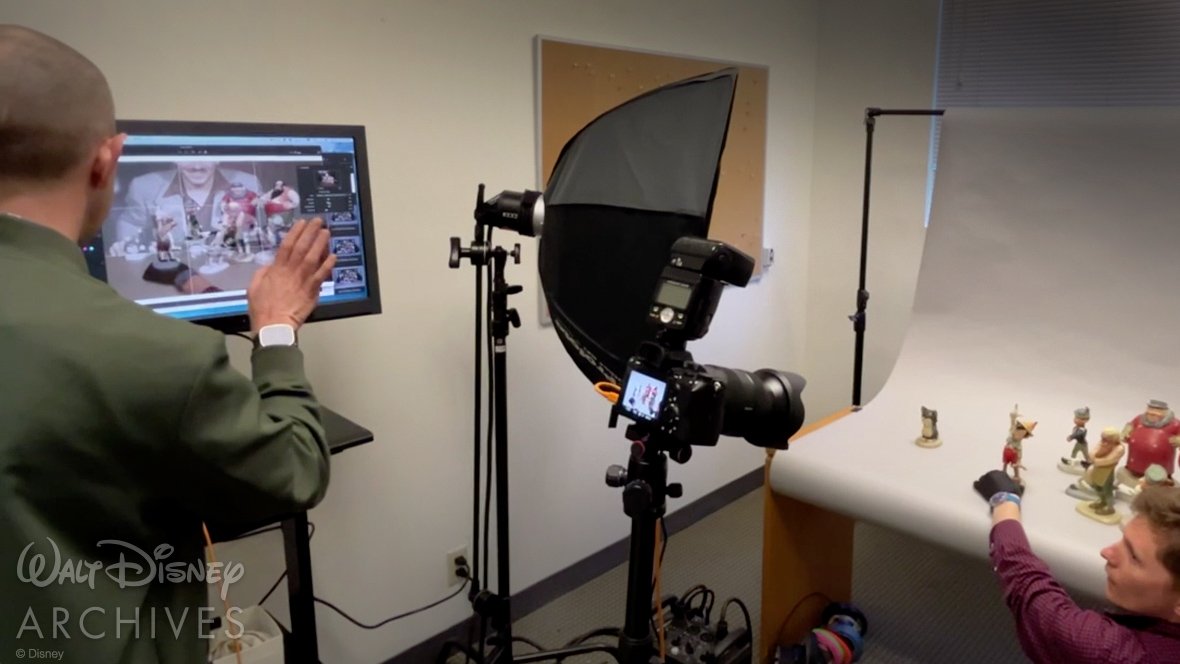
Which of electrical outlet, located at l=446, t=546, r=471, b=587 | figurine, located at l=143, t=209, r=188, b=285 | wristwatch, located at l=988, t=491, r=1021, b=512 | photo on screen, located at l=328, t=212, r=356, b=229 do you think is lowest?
electrical outlet, located at l=446, t=546, r=471, b=587

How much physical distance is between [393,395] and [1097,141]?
2.25 meters

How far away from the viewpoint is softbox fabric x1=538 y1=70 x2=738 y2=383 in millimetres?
1212

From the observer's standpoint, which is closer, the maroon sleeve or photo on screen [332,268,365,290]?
the maroon sleeve

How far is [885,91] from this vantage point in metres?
3.10

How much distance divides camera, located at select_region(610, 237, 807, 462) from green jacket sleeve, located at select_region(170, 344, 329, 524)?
42 cm

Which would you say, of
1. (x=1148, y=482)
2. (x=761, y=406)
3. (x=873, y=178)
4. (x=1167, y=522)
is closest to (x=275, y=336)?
(x=761, y=406)

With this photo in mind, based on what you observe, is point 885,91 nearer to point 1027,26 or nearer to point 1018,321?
point 1027,26

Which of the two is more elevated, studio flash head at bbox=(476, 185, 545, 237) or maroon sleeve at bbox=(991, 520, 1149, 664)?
studio flash head at bbox=(476, 185, 545, 237)

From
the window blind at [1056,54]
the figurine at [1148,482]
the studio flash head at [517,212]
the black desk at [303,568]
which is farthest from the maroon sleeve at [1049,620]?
the window blind at [1056,54]

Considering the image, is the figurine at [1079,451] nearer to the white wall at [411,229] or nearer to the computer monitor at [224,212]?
Result: the white wall at [411,229]

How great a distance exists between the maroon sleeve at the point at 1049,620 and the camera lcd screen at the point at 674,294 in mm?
943

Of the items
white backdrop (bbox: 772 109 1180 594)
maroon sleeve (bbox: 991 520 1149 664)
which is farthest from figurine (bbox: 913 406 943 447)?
maroon sleeve (bbox: 991 520 1149 664)

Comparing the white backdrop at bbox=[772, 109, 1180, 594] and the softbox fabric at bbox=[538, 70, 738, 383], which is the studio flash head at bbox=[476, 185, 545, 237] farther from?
the white backdrop at bbox=[772, 109, 1180, 594]

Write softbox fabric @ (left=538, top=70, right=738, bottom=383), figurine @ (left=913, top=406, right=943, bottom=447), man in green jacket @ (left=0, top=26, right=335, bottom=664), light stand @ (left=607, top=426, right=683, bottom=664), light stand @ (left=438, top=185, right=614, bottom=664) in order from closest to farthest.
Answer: man in green jacket @ (left=0, top=26, right=335, bottom=664) < light stand @ (left=607, top=426, right=683, bottom=664) < softbox fabric @ (left=538, top=70, right=738, bottom=383) < light stand @ (left=438, top=185, right=614, bottom=664) < figurine @ (left=913, top=406, right=943, bottom=447)
